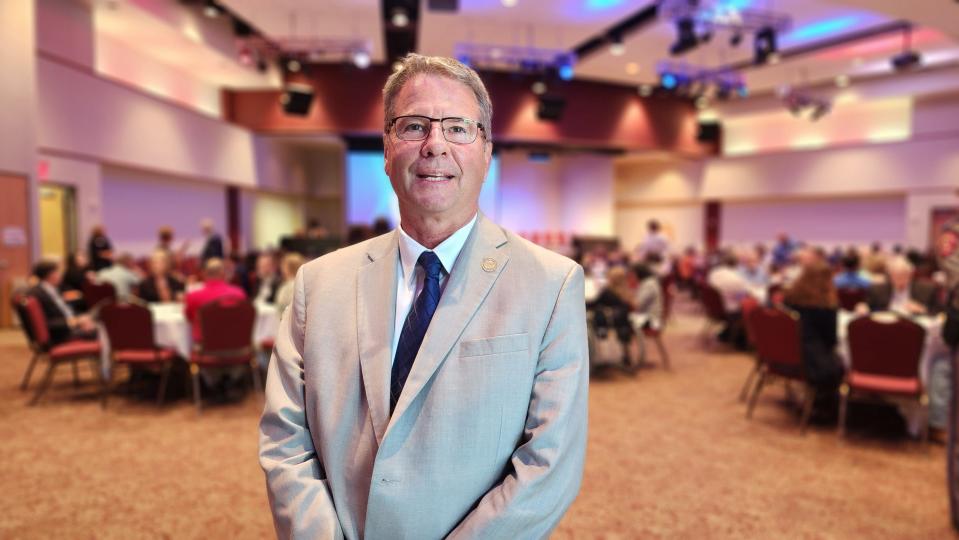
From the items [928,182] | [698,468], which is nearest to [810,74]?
[928,182]

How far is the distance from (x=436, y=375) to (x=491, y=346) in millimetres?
117

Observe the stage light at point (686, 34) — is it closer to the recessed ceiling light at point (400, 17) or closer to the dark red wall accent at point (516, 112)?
the recessed ceiling light at point (400, 17)

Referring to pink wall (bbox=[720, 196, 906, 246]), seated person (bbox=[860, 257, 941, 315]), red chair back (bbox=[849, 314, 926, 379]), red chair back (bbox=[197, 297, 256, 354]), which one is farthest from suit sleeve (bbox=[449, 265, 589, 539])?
pink wall (bbox=[720, 196, 906, 246])

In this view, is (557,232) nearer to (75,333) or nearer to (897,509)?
(75,333)

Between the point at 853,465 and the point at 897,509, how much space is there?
2.14 ft

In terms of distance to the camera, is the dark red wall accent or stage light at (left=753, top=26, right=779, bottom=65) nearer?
stage light at (left=753, top=26, right=779, bottom=65)

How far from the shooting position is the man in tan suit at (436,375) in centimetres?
112

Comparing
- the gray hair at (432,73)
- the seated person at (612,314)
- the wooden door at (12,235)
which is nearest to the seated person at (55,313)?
the wooden door at (12,235)

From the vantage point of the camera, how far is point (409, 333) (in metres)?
1.20

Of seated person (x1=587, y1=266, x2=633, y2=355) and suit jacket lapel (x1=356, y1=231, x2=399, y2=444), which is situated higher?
suit jacket lapel (x1=356, y1=231, x2=399, y2=444)

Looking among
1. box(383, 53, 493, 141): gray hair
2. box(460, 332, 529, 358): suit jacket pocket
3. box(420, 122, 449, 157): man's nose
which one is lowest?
box(460, 332, 529, 358): suit jacket pocket

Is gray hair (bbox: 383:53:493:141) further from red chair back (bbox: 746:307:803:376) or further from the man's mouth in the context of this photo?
red chair back (bbox: 746:307:803:376)

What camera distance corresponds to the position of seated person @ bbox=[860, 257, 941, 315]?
5.13 m

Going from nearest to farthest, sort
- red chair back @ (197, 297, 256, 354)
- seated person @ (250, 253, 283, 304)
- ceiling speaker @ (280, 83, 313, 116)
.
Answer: red chair back @ (197, 297, 256, 354) < seated person @ (250, 253, 283, 304) < ceiling speaker @ (280, 83, 313, 116)
